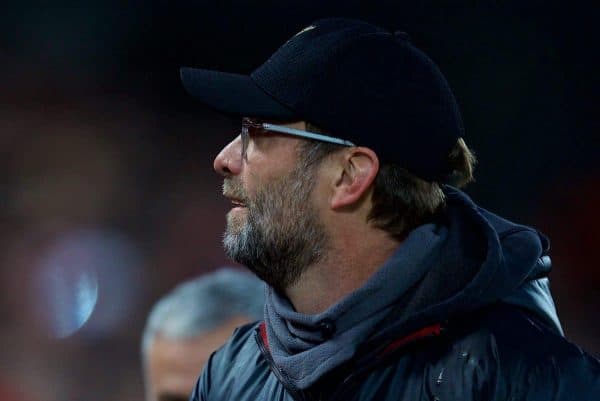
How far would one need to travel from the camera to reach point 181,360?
2764 mm

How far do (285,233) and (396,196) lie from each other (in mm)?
217

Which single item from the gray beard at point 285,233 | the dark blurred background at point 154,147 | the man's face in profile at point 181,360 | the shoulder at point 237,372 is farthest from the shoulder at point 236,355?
the dark blurred background at point 154,147

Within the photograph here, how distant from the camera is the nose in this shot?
188 cm

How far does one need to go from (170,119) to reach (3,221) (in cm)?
110

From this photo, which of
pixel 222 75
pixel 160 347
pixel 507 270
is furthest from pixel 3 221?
pixel 507 270

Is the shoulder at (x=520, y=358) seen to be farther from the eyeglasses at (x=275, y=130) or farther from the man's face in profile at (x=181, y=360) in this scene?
the man's face in profile at (x=181, y=360)

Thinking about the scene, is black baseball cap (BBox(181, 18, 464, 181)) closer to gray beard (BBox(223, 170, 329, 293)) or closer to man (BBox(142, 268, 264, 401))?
gray beard (BBox(223, 170, 329, 293))

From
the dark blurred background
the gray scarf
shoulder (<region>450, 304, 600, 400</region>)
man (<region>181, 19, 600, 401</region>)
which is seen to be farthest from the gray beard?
the dark blurred background

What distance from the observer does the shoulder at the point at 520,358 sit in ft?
5.04

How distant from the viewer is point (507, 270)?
65.2 inches

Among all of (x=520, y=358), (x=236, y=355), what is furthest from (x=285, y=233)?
(x=520, y=358)

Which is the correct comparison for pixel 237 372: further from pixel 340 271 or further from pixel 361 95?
pixel 361 95

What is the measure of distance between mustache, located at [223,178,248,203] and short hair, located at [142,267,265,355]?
0.96 meters

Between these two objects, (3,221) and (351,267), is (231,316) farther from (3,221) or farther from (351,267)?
(3,221)
